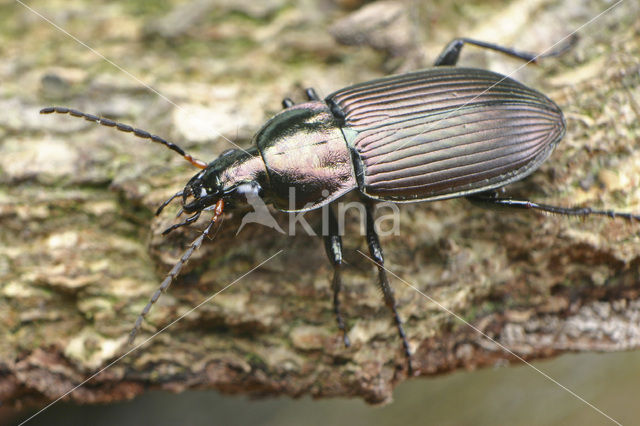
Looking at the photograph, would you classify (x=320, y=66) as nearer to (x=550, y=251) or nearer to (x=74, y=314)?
(x=550, y=251)

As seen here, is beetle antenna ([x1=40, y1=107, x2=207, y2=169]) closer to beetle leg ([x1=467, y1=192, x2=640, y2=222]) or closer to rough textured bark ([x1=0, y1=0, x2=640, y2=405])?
rough textured bark ([x1=0, y1=0, x2=640, y2=405])

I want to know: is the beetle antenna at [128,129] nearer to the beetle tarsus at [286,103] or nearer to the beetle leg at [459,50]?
the beetle tarsus at [286,103]

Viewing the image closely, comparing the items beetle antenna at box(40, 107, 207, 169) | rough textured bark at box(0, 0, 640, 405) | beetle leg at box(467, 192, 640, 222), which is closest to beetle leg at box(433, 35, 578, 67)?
rough textured bark at box(0, 0, 640, 405)

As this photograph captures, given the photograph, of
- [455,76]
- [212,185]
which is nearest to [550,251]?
[455,76]

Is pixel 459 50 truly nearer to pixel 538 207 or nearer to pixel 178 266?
pixel 538 207

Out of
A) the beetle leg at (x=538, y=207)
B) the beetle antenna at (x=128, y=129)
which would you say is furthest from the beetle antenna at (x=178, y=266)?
the beetle leg at (x=538, y=207)

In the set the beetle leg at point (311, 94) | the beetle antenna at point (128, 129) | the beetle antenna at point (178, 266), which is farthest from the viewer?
the beetle leg at point (311, 94)

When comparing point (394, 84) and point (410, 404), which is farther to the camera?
point (410, 404)
